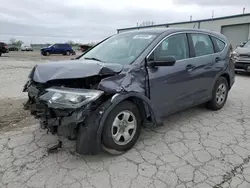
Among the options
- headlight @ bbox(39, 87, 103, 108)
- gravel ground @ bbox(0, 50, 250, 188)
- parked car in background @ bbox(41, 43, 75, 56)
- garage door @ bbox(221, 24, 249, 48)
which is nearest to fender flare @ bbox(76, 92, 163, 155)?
headlight @ bbox(39, 87, 103, 108)

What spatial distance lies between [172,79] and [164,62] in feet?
1.48

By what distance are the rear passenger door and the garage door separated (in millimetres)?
17364

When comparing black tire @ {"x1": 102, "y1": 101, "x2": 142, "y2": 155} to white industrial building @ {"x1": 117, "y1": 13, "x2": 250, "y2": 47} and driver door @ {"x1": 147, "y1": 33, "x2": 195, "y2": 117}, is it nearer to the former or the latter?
driver door @ {"x1": 147, "y1": 33, "x2": 195, "y2": 117}

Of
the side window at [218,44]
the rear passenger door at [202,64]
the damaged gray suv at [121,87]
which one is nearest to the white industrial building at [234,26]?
the side window at [218,44]

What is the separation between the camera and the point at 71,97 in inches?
91.4

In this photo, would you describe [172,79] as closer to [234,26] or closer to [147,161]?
[147,161]

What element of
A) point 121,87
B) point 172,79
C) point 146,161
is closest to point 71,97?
point 121,87

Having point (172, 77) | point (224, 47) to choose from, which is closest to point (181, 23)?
point (224, 47)

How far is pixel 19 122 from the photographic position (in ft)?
12.6

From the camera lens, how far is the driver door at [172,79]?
300 cm

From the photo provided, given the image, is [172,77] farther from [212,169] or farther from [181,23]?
[181,23]

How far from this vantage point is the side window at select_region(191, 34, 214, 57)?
12.4 feet

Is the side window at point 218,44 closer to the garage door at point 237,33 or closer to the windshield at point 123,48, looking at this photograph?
the windshield at point 123,48

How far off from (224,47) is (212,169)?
2.89 m
